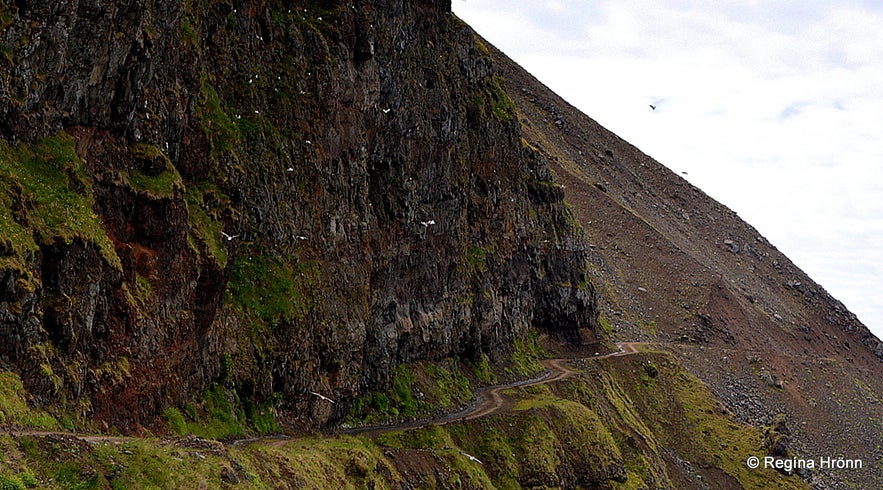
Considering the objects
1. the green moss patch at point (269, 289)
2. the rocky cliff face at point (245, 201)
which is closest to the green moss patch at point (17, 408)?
the rocky cliff face at point (245, 201)

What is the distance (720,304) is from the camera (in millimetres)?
135500

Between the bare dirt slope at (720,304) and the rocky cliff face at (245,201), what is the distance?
153 feet

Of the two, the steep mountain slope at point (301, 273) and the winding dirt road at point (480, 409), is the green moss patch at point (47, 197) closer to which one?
the steep mountain slope at point (301, 273)

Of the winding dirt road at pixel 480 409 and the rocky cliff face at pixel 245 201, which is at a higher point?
the rocky cliff face at pixel 245 201

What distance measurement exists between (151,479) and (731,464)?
73767 mm

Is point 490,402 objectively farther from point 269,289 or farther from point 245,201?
point 245,201

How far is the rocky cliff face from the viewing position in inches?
1109

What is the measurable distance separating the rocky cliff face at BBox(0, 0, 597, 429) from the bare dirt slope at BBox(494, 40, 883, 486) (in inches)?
1832

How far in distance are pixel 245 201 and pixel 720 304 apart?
108m

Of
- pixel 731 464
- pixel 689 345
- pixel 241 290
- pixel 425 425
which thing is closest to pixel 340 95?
pixel 241 290

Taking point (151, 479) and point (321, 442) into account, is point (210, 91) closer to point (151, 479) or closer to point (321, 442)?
point (321, 442)

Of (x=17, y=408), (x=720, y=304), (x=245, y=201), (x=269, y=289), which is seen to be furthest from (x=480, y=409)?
(x=720, y=304)

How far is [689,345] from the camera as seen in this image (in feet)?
390

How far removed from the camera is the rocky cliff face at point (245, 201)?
28172 millimetres
